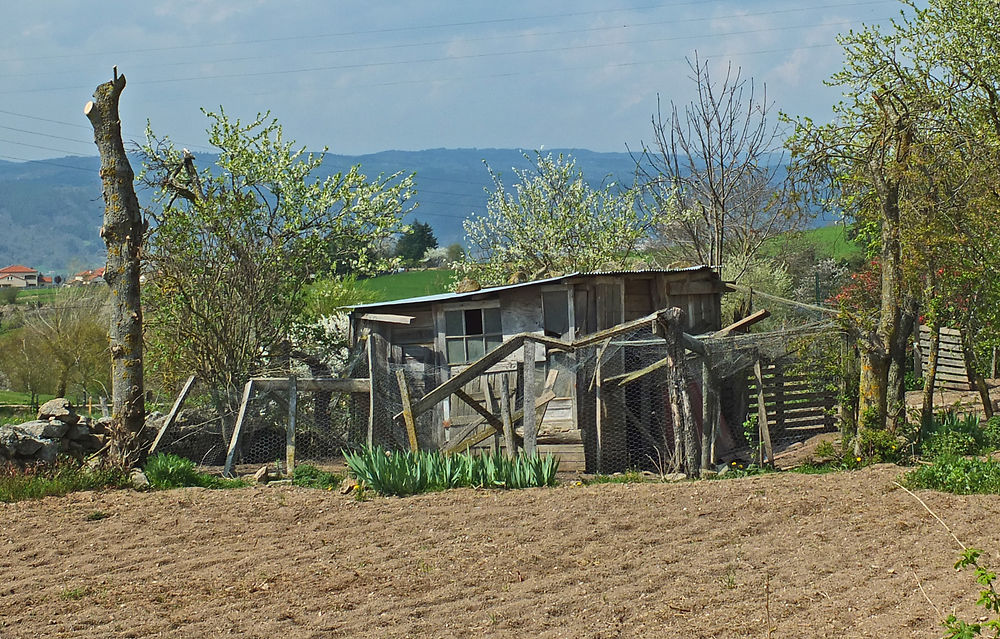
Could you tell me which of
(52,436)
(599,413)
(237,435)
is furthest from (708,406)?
(52,436)

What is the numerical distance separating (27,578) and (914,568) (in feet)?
20.9

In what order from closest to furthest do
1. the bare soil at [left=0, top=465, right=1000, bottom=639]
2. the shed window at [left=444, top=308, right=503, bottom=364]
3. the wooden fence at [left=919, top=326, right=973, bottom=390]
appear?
1. the bare soil at [left=0, top=465, right=1000, bottom=639]
2. the shed window at [left=444, top=308, right=503, bottom=364]
3. the wooden fence at [left=919, top=326, right=973, bottom=390]

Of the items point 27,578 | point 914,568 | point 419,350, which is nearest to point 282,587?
point 27,578

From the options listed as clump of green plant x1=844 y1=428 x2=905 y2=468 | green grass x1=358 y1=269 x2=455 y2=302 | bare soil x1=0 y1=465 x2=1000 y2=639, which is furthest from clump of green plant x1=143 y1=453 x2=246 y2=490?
green grass x1=358 y1=269 x2=455 y2=302

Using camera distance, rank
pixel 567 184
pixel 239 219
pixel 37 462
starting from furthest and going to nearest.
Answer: pixel 567 184 → pixel 239 219 → pixel 37 462

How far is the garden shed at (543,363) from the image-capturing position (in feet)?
40.3

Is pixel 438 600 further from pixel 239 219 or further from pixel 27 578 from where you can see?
pixel 239 219

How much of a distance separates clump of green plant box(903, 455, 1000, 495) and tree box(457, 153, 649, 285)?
12128 millimetres

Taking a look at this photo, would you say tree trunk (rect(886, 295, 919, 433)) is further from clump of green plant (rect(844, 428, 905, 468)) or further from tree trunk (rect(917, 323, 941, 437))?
tree trunk (rect(917, 323, 941, 437))

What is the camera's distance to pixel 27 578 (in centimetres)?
710

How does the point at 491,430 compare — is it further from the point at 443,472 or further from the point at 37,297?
the point at 37,297

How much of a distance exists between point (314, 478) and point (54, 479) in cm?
286

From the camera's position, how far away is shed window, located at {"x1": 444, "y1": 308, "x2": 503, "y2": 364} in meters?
14.7

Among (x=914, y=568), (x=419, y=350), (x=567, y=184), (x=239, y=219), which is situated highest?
(x=567, y=184)
